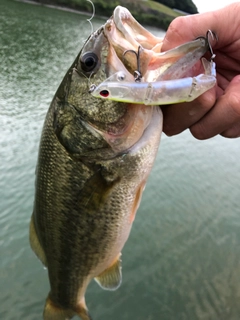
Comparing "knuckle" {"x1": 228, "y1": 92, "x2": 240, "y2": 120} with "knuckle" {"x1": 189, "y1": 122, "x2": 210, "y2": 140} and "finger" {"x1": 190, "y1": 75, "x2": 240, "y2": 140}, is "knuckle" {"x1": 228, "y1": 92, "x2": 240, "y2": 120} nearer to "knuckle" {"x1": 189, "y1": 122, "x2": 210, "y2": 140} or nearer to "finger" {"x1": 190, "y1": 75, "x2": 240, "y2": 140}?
"finger" {"x1": 190, "y1": 75, "x2": 240, "y2": 140}

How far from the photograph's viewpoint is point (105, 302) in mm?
5133

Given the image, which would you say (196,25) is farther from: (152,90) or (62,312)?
(62,312)

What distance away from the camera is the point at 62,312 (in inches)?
99.0

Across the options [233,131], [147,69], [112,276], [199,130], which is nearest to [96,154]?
[147,69]

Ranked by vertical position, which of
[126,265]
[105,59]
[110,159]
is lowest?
[126,265]

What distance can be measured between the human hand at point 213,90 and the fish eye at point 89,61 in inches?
14.3

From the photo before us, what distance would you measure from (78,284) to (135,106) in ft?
4.57

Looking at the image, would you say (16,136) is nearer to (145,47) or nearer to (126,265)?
(126,265)

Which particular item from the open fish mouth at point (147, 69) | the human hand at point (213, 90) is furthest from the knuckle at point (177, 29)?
the open fish mouth at point (147, 69)

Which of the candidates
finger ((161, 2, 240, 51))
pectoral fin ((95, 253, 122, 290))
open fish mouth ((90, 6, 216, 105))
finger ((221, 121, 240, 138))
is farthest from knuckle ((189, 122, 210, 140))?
pectoral fin ((95, 253, 122, 290))

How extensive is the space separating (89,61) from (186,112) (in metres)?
0.60

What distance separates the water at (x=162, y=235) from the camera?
518 centimetres

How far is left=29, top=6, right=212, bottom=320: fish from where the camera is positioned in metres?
1.70

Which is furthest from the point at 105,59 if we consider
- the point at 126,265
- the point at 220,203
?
the point at 220,203
